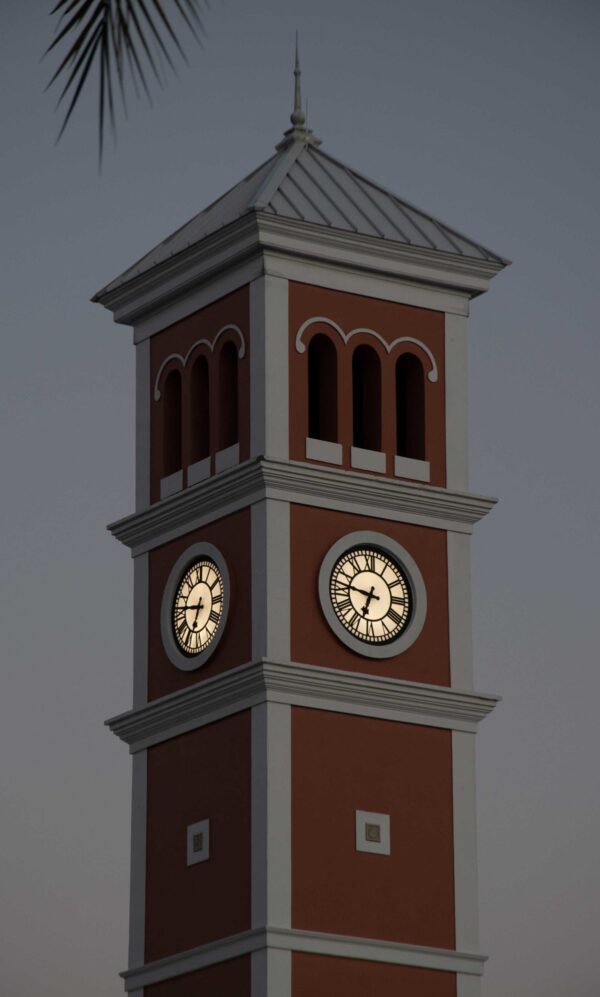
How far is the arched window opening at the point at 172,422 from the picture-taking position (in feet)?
137

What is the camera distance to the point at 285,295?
39.9 m

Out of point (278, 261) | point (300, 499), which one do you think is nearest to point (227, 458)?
point (300, 499)

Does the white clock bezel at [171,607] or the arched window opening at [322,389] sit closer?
the white clock bezel at [171,607]

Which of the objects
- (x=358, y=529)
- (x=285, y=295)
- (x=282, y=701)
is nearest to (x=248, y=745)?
(x=282, y=701)

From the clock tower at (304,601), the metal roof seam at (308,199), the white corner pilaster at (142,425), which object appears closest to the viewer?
the clock tower at (304,601)

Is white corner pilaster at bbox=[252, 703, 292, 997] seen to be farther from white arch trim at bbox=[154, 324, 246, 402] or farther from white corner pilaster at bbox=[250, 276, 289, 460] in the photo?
white arch trim at bbox=[154, 324, 246, 402]

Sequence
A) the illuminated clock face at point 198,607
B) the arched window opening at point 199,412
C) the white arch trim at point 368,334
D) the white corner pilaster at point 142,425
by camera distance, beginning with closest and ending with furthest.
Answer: the illuminated clock face at point 198,607 < the white arch trim at point 368,334 < the arched window opening at point 199,412 < the white corner pilaster at point 142,425

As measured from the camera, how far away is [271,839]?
123 ft

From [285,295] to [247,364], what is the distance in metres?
1.06

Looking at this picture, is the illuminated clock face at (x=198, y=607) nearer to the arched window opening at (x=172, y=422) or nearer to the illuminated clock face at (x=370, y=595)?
the illuminated clock face at (x=370, y=595)

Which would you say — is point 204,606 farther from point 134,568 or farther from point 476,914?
point 476,914

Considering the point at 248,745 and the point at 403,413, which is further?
the point at 403,413

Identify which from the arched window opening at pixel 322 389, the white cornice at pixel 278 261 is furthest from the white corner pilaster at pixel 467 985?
the white cornice at pixel 278 261

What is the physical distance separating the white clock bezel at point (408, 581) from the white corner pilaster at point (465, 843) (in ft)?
4.83
